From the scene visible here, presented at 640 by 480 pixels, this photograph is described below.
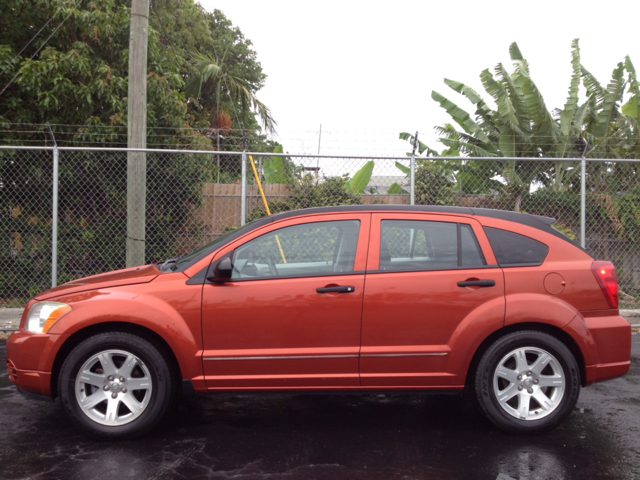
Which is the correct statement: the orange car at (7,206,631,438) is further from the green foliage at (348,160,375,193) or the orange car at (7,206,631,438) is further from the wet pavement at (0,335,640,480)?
the green foliage at (348,160,375,193)

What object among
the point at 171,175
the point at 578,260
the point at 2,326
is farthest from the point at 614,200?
the point at 2,326

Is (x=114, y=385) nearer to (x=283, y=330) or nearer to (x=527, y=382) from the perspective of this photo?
(x=283, y=330)

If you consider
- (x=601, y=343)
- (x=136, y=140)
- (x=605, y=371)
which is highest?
(x=136, y=140)

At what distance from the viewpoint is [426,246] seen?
14.0 ft

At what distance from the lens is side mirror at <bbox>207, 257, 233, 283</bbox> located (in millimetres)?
3996

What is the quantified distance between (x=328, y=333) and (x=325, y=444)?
29.3 inches

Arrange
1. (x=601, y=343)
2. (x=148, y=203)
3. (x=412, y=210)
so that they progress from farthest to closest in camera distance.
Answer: (x=148, y=203)
(x=412, y=210)
(x=601, y=343)

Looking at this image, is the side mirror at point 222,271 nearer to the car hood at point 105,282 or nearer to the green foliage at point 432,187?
the car hood at point 105,282

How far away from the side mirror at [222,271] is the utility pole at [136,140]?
4.08 meters

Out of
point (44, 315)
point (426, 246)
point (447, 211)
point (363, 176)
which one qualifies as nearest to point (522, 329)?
point (426, 246)

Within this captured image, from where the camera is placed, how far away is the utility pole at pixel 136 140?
7.80 metres

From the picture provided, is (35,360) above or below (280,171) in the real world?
below

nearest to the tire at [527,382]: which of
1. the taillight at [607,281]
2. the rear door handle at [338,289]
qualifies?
the taillight at [607,281]

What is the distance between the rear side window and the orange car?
0.02 meters
